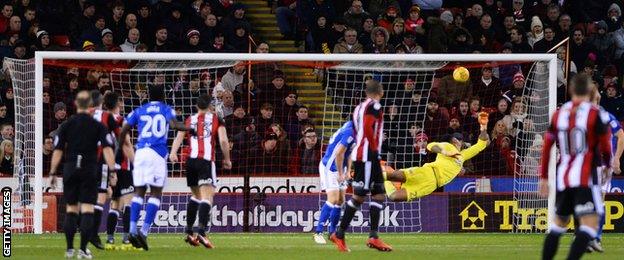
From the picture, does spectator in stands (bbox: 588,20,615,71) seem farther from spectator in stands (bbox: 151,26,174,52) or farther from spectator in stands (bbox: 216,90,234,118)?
spectator in stands (bbox: 151,26,174,52)

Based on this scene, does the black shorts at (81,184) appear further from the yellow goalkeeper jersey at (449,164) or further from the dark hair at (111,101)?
the yellow goalkeeper jersey at (449,164)

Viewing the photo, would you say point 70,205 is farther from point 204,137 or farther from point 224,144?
point 204,137

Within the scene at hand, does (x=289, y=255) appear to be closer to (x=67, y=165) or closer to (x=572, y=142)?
(x=67, y=165)

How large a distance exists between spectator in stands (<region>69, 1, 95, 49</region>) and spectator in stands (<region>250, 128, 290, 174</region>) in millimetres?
4267

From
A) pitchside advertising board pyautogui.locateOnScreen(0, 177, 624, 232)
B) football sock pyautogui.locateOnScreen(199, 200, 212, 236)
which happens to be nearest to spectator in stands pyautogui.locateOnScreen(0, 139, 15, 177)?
pitchside advertising board pyautogui.locateOnScreen(0, 177, 624, 232)

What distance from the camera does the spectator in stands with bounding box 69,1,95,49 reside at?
25359 millimetres

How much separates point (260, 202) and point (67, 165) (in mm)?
7411

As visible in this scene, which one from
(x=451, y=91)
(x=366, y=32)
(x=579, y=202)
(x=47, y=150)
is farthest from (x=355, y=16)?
(x=579, y=202)

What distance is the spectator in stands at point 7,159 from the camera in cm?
2233

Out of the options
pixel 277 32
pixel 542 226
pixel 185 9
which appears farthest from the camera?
pixel 277 32

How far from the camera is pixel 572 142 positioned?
12641mm

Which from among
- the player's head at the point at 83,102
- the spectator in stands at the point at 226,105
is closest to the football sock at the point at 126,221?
the player's head at the point at 83,102

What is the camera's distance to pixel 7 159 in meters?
22.5

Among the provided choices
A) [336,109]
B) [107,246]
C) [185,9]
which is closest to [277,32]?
[185,9]
